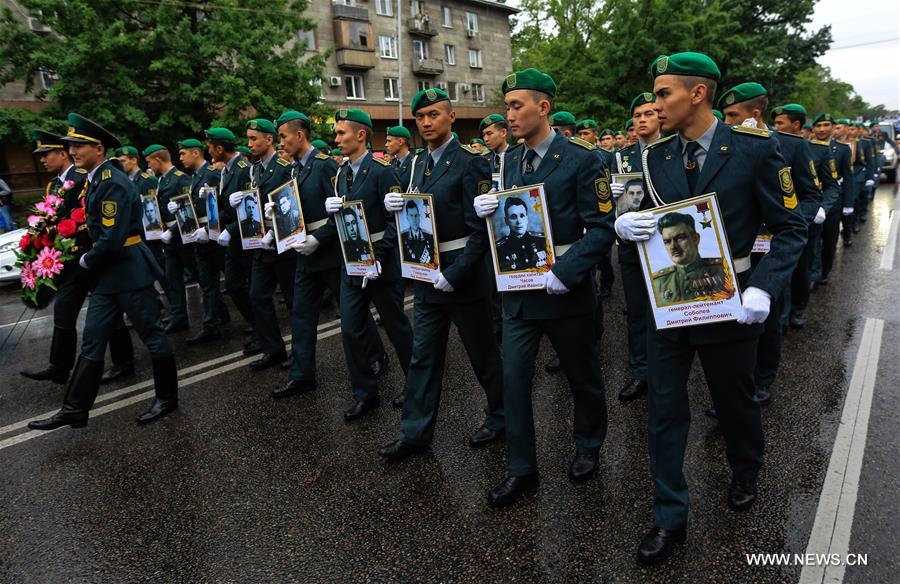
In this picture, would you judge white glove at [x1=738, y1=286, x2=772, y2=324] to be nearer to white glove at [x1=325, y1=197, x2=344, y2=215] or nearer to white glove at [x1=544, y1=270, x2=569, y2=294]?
white glove at [x1=544, y1=270, x2=569, y2=294]

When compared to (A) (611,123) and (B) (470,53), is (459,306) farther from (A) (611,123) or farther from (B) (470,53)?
(B) (470,53)

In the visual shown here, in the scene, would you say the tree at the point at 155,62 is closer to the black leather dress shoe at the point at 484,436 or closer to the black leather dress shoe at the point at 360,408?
the black leather dress shoe at the point at 360,408

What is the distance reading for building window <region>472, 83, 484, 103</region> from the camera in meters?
39.6

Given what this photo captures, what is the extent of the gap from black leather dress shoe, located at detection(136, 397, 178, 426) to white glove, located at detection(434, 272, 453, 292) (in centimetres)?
262

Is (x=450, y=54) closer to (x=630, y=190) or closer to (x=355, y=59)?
(x=355, y=59)

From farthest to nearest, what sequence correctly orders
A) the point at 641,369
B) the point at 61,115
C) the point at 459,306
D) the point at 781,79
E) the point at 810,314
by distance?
the point at 781,79
the point at 61,115
the point at 810,314
the point at 641,369
the point at 459,306

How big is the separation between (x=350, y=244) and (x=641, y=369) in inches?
97.7

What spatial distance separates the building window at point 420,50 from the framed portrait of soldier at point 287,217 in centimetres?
3379

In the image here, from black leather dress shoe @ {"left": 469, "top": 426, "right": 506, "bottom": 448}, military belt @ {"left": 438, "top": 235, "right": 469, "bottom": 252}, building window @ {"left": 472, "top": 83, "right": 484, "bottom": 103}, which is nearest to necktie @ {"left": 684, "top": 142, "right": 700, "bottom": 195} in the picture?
military belt @ {"left": 438, "top": 235, "right": 469, "bottom": 252}

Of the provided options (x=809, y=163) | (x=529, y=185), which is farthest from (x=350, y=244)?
(x=809, y=163)

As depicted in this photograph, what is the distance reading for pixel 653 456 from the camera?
2826 millimetres

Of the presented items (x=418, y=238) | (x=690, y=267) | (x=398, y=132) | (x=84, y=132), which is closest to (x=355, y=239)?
(x=418, y=238)

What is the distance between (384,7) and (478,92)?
851 centimetres

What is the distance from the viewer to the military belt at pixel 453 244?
3.72 m
